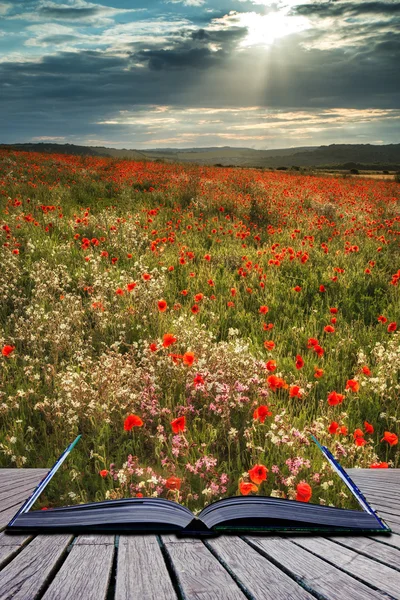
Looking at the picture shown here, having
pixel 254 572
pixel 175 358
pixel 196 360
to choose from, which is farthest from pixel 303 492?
pixel 196 360

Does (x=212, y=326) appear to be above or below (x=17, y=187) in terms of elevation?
below

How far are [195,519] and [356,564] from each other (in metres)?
0.43

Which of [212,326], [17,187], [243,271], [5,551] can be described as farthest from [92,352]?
[17,187]

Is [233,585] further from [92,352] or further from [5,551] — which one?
[92,352]

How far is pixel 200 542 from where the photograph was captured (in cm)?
121

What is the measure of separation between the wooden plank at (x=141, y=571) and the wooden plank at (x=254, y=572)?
0.49 feet

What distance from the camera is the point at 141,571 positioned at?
1047 mm

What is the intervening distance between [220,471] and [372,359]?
7.06 ft

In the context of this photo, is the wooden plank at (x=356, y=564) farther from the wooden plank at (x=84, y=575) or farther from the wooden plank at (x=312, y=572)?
the wooden plank at (x=84, y=575)

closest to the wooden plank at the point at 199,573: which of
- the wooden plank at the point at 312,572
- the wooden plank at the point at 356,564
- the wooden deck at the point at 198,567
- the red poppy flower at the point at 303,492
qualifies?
the wooden deck at the point at 198,567

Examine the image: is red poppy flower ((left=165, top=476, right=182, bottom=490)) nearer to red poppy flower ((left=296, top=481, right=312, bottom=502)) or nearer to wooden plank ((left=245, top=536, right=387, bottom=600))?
red poppy flower ((left=296, top=481, right=312, bottom=502))

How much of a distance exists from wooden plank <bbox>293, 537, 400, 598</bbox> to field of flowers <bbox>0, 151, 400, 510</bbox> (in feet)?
2.87

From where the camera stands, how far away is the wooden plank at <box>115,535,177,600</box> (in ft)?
3.15

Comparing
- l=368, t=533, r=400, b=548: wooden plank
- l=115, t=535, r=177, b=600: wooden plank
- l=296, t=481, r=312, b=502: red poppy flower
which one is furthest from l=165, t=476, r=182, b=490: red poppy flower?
l=368, t=533, r=400, b=548: wooden plank
